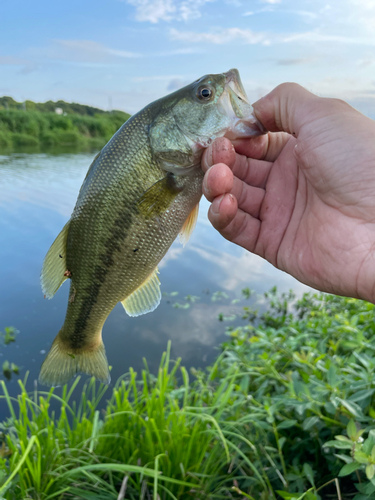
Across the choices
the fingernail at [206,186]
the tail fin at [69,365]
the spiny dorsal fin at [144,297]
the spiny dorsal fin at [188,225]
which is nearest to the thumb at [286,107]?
the fingernail at [206,186]

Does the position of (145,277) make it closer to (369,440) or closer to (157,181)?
(157,181)

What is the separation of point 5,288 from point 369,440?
7.55 meters

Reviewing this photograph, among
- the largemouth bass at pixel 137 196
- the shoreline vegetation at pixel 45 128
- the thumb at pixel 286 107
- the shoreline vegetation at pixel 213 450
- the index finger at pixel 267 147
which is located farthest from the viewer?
the shoreline vegetation at pixel 45 128

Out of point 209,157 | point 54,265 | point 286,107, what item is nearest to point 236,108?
point 209,157

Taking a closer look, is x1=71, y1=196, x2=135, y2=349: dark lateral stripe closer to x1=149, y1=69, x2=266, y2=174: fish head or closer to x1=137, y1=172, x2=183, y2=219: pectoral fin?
x1=137, y1=172, x2=183, y2=219: pectoral fin

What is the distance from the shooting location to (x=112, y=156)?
177 centimetres

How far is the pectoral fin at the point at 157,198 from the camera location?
1790mm

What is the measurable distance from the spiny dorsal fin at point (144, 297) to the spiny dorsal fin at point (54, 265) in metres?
0.41

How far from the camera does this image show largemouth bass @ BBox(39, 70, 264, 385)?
178 centimetres

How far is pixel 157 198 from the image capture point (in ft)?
5.93

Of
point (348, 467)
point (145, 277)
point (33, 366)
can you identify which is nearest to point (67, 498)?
point (145, 277)

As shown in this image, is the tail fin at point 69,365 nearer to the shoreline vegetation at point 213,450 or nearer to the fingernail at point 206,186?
the shoreline vegetation at point 213,450

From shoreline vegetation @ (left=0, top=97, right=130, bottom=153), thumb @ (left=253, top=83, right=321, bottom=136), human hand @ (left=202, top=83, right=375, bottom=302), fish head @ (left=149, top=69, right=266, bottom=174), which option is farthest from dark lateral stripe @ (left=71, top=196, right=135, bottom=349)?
shoreline vegetation @ (left=0, top=97, right=130, bottom=153)

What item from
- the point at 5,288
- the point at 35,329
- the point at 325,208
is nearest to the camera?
the point at 325,208
